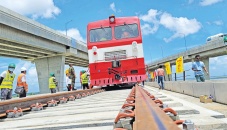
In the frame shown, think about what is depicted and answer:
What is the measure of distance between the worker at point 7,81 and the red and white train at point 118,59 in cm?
474

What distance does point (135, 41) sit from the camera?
14.0 metres

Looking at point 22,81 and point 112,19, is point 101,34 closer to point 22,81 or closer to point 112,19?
point 112,19

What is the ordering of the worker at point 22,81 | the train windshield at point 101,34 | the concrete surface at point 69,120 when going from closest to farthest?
the concrete surface at point 69,120, the worker at point 22,81, the train windshield at point 101,34

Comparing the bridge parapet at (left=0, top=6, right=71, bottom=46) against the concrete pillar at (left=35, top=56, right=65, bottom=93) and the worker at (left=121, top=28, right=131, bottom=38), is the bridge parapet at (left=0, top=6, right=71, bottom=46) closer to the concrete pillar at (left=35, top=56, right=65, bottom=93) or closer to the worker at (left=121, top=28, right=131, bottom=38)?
the concrete pillar at (left=35, top=56, right=65, bottom=93)

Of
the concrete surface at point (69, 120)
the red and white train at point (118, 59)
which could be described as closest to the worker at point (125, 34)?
the red and white train at point (118, 59)

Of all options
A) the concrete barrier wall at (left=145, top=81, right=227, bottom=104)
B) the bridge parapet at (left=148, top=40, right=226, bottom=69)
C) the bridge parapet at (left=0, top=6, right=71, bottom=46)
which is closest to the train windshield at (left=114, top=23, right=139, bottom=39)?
the concrete barrier wall at (left=145, top=81, right=227, bottom=104)

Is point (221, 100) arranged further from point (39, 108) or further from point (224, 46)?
point (224, 46)

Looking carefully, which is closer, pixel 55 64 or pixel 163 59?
pixel 55 64

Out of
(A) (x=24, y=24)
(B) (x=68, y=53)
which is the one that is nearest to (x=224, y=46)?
(B) (x=68, y=53)

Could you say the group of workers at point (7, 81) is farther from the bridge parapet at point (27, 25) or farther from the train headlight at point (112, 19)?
the bridge parapet at point (27, 25)

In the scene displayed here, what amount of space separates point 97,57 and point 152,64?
210 feet

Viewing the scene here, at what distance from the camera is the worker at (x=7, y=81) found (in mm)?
9763

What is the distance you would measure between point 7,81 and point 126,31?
705 centimetres

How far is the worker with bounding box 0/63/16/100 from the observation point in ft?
32.0
